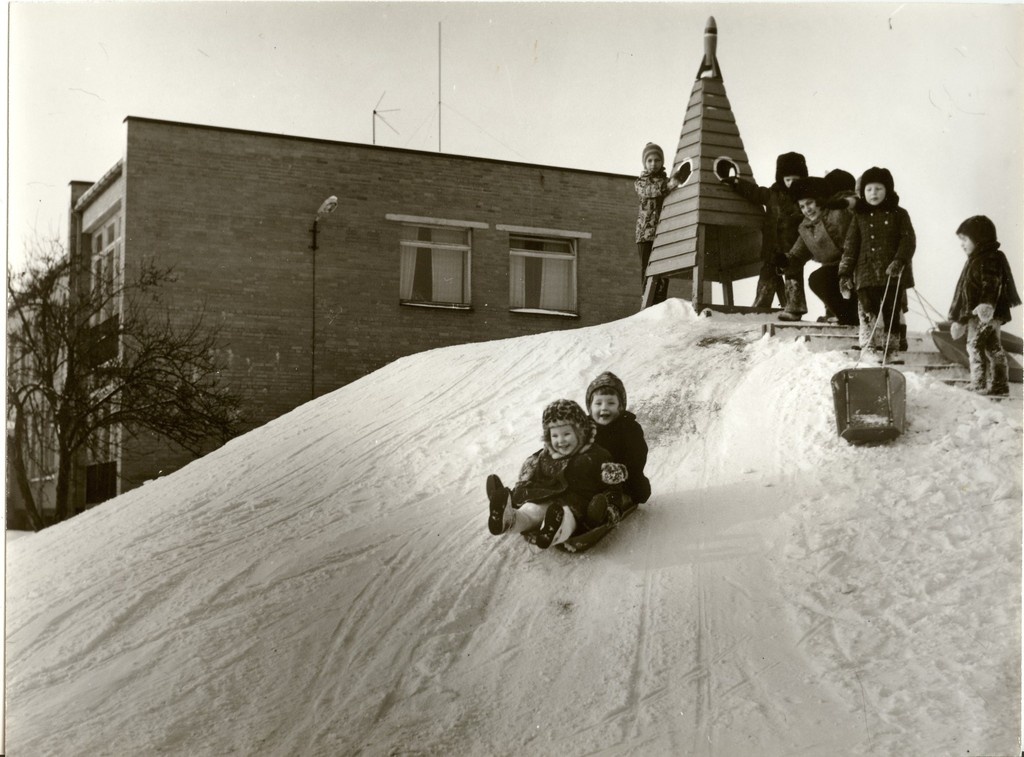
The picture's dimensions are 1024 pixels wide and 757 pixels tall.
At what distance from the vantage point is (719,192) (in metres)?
9.18

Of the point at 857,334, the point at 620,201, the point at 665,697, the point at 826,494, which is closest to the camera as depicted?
the point at 665,697

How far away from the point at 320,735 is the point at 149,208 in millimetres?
6856

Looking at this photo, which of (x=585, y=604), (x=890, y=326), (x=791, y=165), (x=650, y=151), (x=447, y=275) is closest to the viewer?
(x=585, y=604)

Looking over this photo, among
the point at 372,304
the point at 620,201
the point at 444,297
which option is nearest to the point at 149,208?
the point at 372,304

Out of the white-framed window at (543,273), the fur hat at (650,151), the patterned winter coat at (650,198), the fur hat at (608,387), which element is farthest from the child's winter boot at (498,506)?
the white-framed window at (543,273)

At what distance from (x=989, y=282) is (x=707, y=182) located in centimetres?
281

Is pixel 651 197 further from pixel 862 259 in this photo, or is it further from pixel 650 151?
pixel 862 259

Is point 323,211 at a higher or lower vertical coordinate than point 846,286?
higher

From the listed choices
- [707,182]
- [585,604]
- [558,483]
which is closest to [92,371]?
[558,483]

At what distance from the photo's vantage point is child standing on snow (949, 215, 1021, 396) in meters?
6.91

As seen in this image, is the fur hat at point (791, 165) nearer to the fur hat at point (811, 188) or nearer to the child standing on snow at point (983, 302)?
the fur hat at point (811, 188)

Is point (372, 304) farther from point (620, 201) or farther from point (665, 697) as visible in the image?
point (665, 697)

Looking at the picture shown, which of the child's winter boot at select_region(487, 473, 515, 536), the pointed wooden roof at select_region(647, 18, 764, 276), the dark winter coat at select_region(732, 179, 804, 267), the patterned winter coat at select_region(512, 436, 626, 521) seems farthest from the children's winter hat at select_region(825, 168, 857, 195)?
the child's winter boot at select_region(487, 473, 515, 536)

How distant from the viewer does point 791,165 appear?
329 inches
